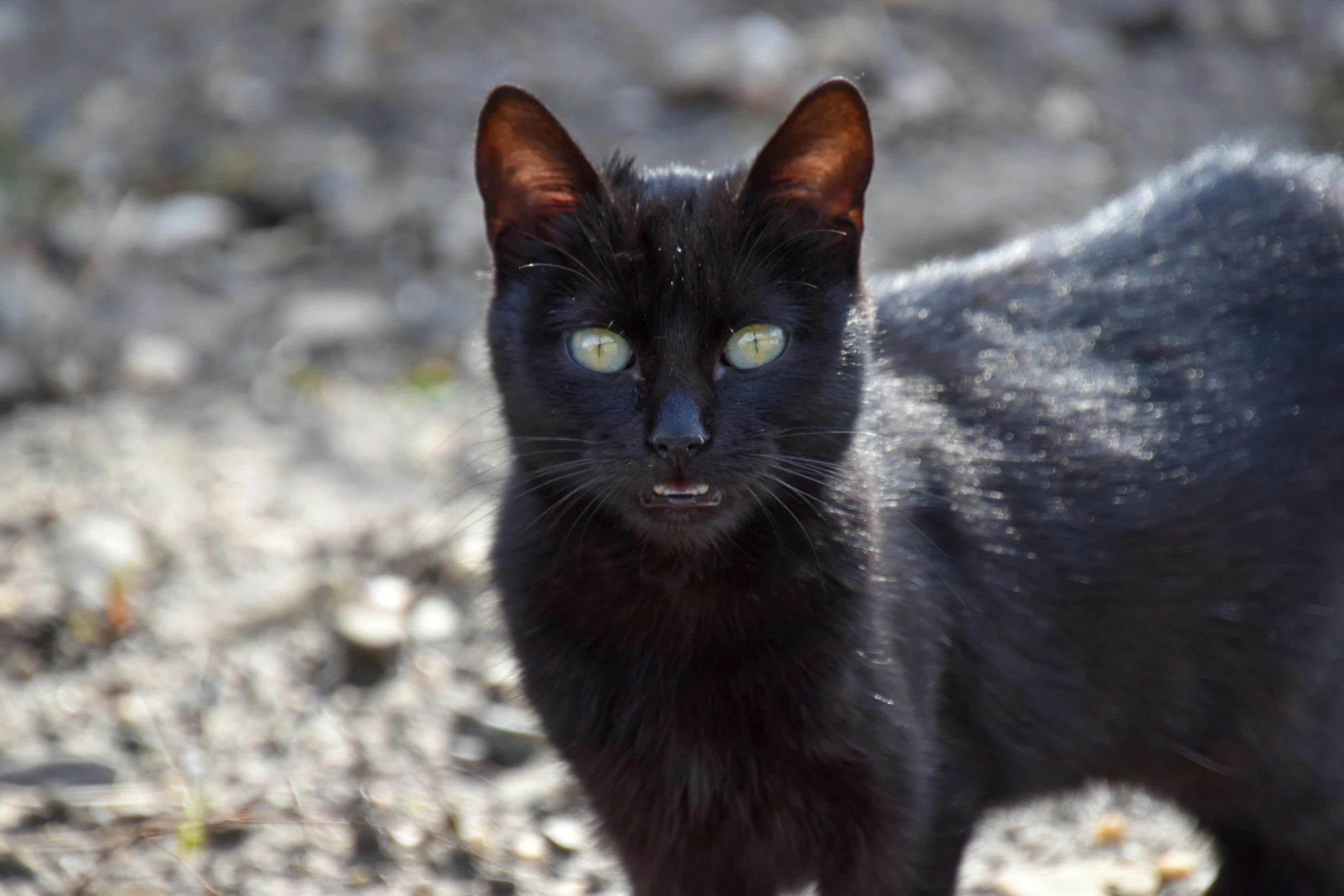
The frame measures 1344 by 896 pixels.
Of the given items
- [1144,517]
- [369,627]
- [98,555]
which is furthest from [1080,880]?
[98,555]

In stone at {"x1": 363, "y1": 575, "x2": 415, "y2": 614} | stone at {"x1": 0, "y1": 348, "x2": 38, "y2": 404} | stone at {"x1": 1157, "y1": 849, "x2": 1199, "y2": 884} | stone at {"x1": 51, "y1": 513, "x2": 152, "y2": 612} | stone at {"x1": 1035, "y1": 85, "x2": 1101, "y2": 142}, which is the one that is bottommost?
→ stone at {"x1": 1157, "y1": 849, "x2": 1199, "y2": 884}

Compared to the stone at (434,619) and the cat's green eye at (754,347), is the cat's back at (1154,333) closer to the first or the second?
the cat's green eye at (754,347)

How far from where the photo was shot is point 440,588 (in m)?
3.33

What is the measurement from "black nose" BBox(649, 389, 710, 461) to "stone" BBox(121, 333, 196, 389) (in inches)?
95.7

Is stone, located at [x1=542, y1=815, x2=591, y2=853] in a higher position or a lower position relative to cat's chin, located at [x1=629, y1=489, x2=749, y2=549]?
lower

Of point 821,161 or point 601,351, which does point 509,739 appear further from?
point 821,161

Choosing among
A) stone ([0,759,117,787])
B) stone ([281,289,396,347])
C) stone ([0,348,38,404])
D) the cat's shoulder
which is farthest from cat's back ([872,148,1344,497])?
stone ([0,348,38,404])

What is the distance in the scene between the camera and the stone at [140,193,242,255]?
461 centimetres

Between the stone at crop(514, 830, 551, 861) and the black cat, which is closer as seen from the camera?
the black cat

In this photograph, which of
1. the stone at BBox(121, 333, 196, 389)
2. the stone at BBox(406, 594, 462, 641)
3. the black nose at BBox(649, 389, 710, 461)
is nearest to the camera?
the black nose at BBox(649, 389, 710, 461)

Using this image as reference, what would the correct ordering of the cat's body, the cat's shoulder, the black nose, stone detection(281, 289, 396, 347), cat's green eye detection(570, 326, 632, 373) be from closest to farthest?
the black nose < cat's green eye detection(570, 326, 632, 373) < the cat's body < the cat's shoulder < stone detection(281, 289, 396, 347)

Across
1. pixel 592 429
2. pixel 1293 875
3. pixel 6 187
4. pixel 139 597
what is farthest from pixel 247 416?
pixel 1293 875

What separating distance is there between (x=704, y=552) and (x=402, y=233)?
2831mm

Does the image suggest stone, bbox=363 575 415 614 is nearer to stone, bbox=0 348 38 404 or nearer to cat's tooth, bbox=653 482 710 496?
stone, bbox=0 348 38 404
